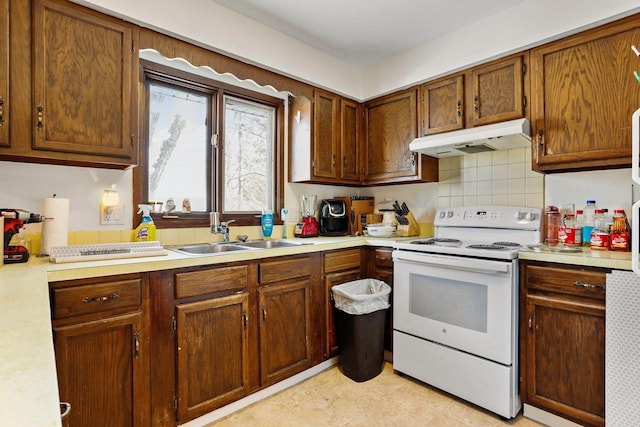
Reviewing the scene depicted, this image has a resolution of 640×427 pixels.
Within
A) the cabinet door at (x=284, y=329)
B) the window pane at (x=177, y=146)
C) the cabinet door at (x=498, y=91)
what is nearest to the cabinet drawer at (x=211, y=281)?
the cabinet door at (x=284, y=329)

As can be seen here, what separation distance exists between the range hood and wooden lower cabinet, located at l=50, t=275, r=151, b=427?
1.98 meters

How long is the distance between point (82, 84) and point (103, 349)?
1.25 m

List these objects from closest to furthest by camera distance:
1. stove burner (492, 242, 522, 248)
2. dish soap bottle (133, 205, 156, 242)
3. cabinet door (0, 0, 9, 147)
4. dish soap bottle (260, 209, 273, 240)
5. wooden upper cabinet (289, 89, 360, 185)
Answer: cabinet door (0, 0, 9, 147), dish soap bottle (133, 205, 156, 242), stove burner (492, 242, 522, 248), dish soap bottle (260, 209, 273, 240), wooden upper cabinet (289, 89, 360, 185)

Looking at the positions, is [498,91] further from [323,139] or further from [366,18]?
[323,139]

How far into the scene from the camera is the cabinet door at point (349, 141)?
2.96 meters

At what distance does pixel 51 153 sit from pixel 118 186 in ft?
1.43

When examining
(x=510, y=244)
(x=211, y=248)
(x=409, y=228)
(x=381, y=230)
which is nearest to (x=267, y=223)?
(x=211, y=248)

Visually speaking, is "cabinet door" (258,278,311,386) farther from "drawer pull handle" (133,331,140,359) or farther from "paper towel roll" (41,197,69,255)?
"paper towel roll" (41,197,69,255)

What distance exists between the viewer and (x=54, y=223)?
174 cm

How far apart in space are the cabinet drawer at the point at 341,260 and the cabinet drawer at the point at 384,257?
15 cm

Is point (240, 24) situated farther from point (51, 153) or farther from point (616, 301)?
point (616, 301)

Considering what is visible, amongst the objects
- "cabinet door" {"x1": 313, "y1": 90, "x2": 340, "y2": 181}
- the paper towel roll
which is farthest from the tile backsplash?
the paper towel roll

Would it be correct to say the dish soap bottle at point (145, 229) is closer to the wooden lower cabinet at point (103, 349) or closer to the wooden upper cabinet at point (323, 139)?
the wooden lower cabinet at point (103, 349)

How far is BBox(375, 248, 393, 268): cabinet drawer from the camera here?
251 centimetres
